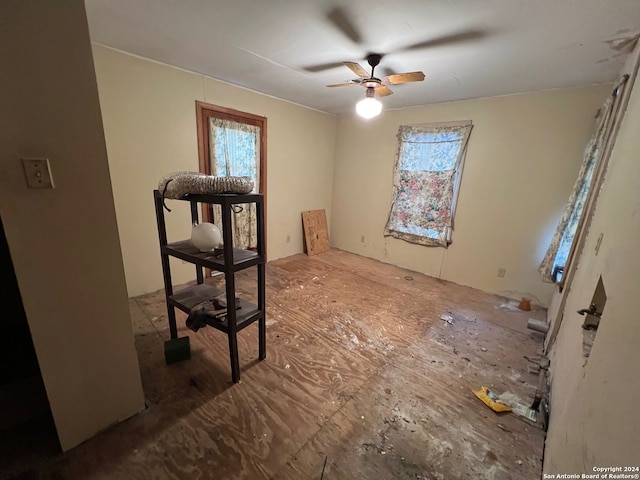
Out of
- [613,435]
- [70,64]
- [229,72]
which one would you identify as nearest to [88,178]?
[70,64]

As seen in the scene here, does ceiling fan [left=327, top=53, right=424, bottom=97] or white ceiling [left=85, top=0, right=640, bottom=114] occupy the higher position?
white ceiling [left=85, top=0, right=640, bottom=114]

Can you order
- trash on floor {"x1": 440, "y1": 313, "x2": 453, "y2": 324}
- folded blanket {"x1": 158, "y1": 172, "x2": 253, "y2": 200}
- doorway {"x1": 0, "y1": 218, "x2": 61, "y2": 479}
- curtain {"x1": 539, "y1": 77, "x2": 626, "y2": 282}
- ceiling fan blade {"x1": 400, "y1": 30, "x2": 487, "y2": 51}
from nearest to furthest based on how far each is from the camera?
doorway {"x1": 0, "y1": 218, "x2": 61, "y2": 479}
folded blanket {"x1": 158, "y1": 172, "x2": 253, "y2": 200}
ceiling fan blade {"x1": 400, "y1": 30, "x2": 487, "y2": 51}
curtain {"x1": 539, "y1": 77, "x2": 626, "y2": 282}
trash on floor {"x1": 440, "y1": 313, "x2": 453, "y2": 324}

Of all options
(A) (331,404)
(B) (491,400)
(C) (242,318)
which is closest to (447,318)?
(B) (491,400)

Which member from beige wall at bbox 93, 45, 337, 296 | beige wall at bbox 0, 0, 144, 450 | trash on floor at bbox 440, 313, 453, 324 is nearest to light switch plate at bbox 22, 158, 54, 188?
beige wall at bbox 0, 0, 144, 450

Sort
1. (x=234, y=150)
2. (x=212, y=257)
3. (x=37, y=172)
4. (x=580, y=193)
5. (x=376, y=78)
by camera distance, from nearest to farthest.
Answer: (x=37, y=172)
(x=212, y=257)
(x=376, y=78)
(x=580, y=193)
(x=234, y=150)

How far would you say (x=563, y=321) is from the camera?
6.25 ft

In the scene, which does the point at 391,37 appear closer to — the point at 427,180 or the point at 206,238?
the point at 206,238

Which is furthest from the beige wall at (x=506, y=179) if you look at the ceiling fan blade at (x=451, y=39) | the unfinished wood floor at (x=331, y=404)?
the ceiling fan blade at (x=451, y=39)

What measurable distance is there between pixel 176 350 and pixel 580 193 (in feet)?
12.1

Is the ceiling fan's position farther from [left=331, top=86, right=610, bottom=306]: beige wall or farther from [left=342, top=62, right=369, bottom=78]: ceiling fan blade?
[left=331, top=86, right=610, bottom=306]: beige wall

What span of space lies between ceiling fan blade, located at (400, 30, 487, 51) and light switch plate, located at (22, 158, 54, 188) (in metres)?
2.32

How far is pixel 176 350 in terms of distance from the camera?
1799mm

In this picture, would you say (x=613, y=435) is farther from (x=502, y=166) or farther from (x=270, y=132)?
(x=270, y=132)

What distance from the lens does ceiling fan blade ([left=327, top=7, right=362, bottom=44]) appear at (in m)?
1.55
